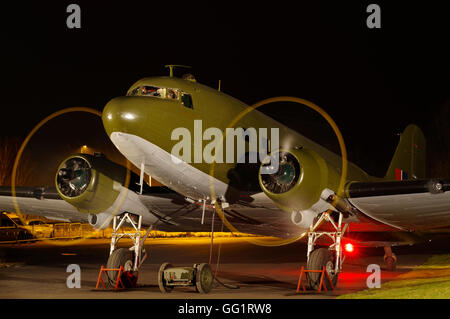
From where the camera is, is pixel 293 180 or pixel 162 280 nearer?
pixel 293 180

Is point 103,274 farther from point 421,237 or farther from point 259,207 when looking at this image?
point 421,237

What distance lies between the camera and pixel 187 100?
47.8ft

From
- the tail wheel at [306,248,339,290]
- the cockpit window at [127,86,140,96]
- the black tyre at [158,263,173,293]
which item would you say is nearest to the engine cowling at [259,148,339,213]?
the tail wheel at [306,248,339,290]

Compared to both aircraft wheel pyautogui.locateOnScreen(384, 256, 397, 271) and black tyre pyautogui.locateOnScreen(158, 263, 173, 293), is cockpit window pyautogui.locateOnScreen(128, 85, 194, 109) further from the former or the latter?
aircraft wheel pyautogui.locateOnScreen(384, 256, 397, 271)

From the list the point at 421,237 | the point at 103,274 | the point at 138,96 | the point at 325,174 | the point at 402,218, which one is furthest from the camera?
the point at 421,237

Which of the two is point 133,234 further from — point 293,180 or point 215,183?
point 293,180

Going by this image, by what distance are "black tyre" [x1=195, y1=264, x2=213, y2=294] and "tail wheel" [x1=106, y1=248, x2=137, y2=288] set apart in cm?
263

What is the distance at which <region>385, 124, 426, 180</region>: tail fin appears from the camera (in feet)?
78.6

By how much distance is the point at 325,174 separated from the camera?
14.9 m

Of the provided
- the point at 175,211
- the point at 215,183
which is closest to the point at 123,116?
the point at 215,183

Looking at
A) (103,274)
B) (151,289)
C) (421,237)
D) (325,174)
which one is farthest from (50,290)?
(421,237)

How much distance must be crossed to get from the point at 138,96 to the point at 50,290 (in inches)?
240

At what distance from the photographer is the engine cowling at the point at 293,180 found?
14336 millimetres

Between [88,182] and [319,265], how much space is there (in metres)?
7.12
